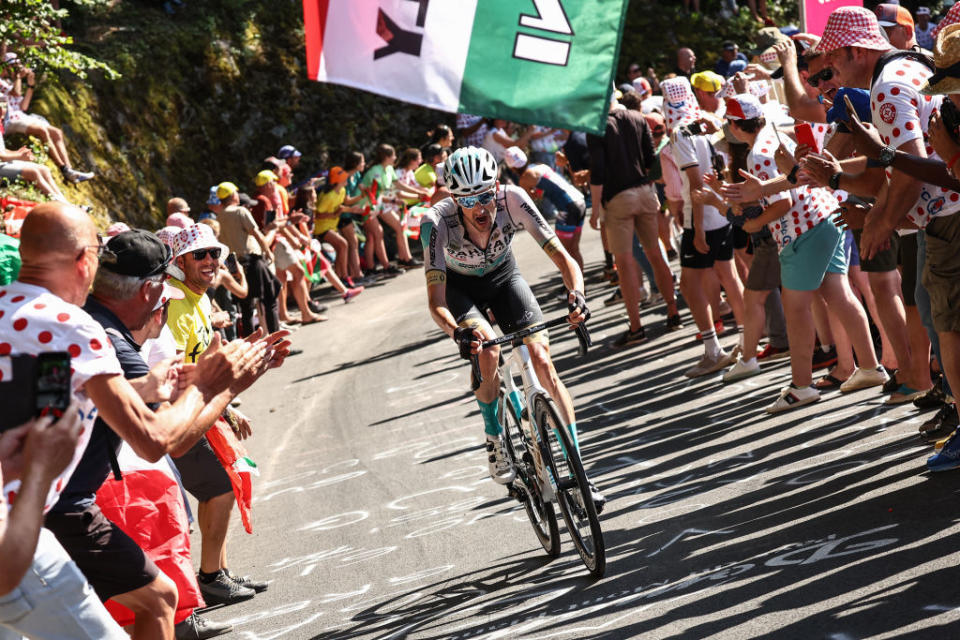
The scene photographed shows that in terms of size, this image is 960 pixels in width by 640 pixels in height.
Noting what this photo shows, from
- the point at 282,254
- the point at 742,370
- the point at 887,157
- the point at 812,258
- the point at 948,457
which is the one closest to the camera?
the point at 887,157

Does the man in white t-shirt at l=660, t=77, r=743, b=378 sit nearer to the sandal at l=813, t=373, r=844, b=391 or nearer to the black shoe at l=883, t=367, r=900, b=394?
the sandal at l=813, t=373, r=844, b=391

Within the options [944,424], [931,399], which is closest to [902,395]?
[931,399]

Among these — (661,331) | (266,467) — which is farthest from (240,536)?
(661,331)

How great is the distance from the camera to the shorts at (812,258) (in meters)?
8.27

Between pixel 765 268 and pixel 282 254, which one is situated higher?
pixel 765 268

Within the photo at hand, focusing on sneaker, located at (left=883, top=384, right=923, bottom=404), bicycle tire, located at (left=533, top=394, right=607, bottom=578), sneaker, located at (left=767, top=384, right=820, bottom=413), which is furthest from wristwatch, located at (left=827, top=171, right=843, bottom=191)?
sneaker, located at (left=767, top=384, right=820, bottom=413)

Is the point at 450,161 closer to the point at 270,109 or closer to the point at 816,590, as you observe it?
the point at 816,590

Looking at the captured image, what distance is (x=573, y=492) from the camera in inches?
245

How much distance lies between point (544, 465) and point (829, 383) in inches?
132

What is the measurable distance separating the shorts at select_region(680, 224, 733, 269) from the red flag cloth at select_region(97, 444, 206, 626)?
599 cm

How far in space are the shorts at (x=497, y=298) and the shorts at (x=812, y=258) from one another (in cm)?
208

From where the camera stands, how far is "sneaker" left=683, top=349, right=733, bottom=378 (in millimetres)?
10359

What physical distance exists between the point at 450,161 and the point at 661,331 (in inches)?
240

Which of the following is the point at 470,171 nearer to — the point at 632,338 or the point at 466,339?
the point at 466,339
